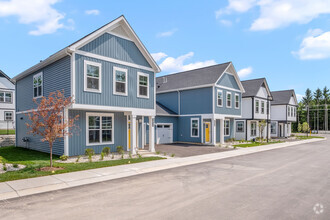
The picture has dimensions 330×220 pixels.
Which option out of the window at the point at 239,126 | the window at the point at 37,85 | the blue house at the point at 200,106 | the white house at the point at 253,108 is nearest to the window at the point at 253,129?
the white house at the point at 253,108

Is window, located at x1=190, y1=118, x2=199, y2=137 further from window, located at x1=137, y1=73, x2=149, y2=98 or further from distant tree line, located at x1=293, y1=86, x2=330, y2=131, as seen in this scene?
distant tree line, located at x1=293, y1=86, x2=330, y2=131

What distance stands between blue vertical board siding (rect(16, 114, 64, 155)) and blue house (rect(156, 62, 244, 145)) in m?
11.3

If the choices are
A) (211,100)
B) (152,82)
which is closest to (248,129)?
(211,100)

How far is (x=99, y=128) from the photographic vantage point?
1599cm

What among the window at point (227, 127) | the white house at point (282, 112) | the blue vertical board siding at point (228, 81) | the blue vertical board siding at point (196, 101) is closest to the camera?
the blue vertical board siding at point (196, 101)

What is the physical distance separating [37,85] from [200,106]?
1571cm

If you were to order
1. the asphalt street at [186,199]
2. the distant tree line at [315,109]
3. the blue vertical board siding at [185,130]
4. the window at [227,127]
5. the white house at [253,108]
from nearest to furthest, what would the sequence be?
the asphalt street at [186,199], the blue vertical board siding at [185,130], the window at [227,127], the white house at [253,108], the distant tree line at [315,109]

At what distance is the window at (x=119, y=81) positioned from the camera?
15.7 m

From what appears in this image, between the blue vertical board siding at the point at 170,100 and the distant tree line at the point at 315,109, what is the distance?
194 feet

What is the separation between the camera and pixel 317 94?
8912 cm

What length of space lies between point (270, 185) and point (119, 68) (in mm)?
11595

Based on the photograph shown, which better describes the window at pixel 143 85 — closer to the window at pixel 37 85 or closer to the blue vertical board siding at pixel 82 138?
the blue vertical board siding at pixel 82 138

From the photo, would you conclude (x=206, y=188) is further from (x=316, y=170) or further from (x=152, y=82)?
(x=152, y=82)

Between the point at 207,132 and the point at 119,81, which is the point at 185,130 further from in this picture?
the point at 119,81
